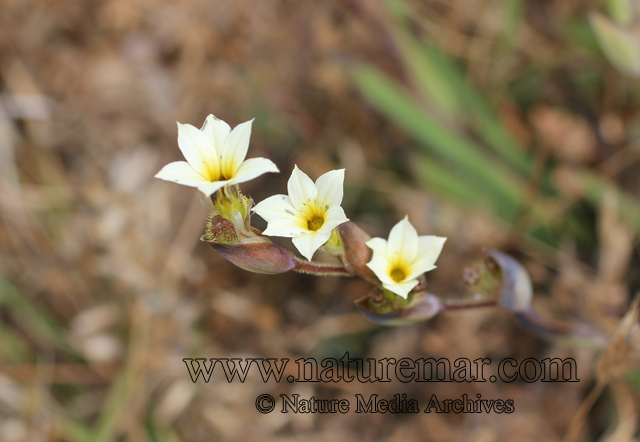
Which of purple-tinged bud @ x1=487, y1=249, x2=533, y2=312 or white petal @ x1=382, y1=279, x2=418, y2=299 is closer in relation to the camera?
white petal @ x1=382, y1=279, x2=418, y2=299

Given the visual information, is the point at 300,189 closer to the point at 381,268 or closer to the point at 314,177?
the point at 381,268

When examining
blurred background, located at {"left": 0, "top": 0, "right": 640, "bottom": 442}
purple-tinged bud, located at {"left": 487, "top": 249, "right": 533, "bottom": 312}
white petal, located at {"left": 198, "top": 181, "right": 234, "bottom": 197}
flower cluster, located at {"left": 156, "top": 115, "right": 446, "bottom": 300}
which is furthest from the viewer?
blurred background, located at {"left": 0, "top": 0, "right": 640, "bottom": 442}

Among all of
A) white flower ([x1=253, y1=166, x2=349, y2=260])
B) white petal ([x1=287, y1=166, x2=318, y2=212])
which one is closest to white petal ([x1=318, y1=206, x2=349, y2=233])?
white flower ([x1=253, y1=166, x2=349, y2=260])

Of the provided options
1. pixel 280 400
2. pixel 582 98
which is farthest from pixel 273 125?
pixel 582 98

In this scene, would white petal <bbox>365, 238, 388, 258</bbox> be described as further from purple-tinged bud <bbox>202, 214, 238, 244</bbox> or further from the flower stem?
purple-tinged bud <bbox>202, 214, 238, 244</bbox>

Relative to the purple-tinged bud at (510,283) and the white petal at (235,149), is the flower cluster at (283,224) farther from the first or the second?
the purple-tinged bud at (510,283)

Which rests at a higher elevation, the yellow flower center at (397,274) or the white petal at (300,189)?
the white petal at (300,189)

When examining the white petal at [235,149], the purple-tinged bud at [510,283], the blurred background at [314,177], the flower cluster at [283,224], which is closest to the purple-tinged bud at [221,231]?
the flower cluster at [283,224]

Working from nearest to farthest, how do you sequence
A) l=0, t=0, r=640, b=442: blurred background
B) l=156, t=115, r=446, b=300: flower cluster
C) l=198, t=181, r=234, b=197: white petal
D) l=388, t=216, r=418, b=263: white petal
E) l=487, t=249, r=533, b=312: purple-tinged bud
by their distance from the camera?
l=198, t=181, r=234, b=197: white petal
l=156, t=115, r=446, b=300: flower cluster
l=388, t=216, r=418, b=263: white petal
l=487, t=249, r=533, b=312: purple-tinged bud
l=0, t=0, r=640, b=442: blurred background
